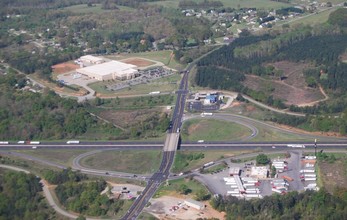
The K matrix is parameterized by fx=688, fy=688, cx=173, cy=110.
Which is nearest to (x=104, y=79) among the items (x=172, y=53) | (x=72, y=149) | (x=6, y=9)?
(x=172, y=53)

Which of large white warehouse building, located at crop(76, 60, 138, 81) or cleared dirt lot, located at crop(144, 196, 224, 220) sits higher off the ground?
large white warehouse building, located at crop(76, 60, 138, 81)

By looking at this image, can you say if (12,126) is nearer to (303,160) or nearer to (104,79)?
(104,79)

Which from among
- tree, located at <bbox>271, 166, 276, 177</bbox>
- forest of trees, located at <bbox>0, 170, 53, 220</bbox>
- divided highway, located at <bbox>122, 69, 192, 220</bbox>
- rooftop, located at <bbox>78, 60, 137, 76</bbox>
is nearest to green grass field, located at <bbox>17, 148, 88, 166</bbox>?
forest of trees, located at <bbox>0, 170, 53, 220</bbox>

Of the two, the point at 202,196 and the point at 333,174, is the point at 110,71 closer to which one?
the point at 202,196

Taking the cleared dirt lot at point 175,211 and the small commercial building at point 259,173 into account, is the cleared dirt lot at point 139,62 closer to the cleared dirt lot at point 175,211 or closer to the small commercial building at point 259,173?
the small commercial building at point 259,173

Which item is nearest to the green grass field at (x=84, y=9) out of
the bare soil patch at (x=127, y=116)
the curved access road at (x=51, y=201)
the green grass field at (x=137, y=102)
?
the green grass field at (x=137, y=102)

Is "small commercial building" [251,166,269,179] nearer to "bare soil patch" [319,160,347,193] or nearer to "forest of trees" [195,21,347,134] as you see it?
"bare soil patch" [319,160,347,193]
